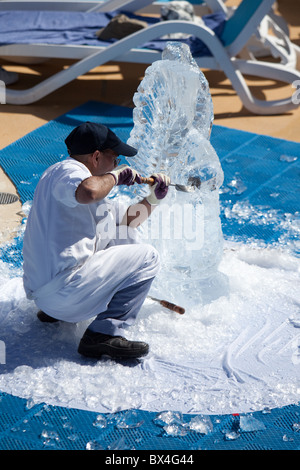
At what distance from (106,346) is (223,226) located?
169cm

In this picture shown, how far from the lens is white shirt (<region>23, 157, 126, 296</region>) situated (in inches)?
114

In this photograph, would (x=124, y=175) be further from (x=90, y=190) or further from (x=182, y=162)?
(x=182, y=162)

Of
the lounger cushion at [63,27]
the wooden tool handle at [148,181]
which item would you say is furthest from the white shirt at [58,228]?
the lounger cushion at [63,27]

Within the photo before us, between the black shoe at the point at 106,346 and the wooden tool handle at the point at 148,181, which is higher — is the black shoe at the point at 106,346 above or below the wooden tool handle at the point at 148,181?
below

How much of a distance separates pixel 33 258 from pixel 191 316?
2.99 ft

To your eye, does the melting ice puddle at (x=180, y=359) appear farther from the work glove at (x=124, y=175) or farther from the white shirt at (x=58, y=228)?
the work glove at (x=124, y=175)

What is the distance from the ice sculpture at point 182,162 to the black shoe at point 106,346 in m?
0.54

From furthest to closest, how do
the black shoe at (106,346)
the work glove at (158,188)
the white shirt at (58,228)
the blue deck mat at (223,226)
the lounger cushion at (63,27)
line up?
the lounger cushion at (63,27)
the work glove at (158,188)
the black shoe at (106,346)
the white shirt at (58,228)
the blue deck mat at (223,226)

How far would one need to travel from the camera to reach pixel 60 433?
2771mm

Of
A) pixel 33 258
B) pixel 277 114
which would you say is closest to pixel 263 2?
pixel 277 114

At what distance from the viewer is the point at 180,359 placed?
3.22 m

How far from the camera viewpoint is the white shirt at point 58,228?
2885mm

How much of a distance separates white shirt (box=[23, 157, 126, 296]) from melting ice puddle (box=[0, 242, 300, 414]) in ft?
1.15

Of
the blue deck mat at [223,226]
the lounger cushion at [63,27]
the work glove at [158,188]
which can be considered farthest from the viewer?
the lounger cushion at [63,27]
